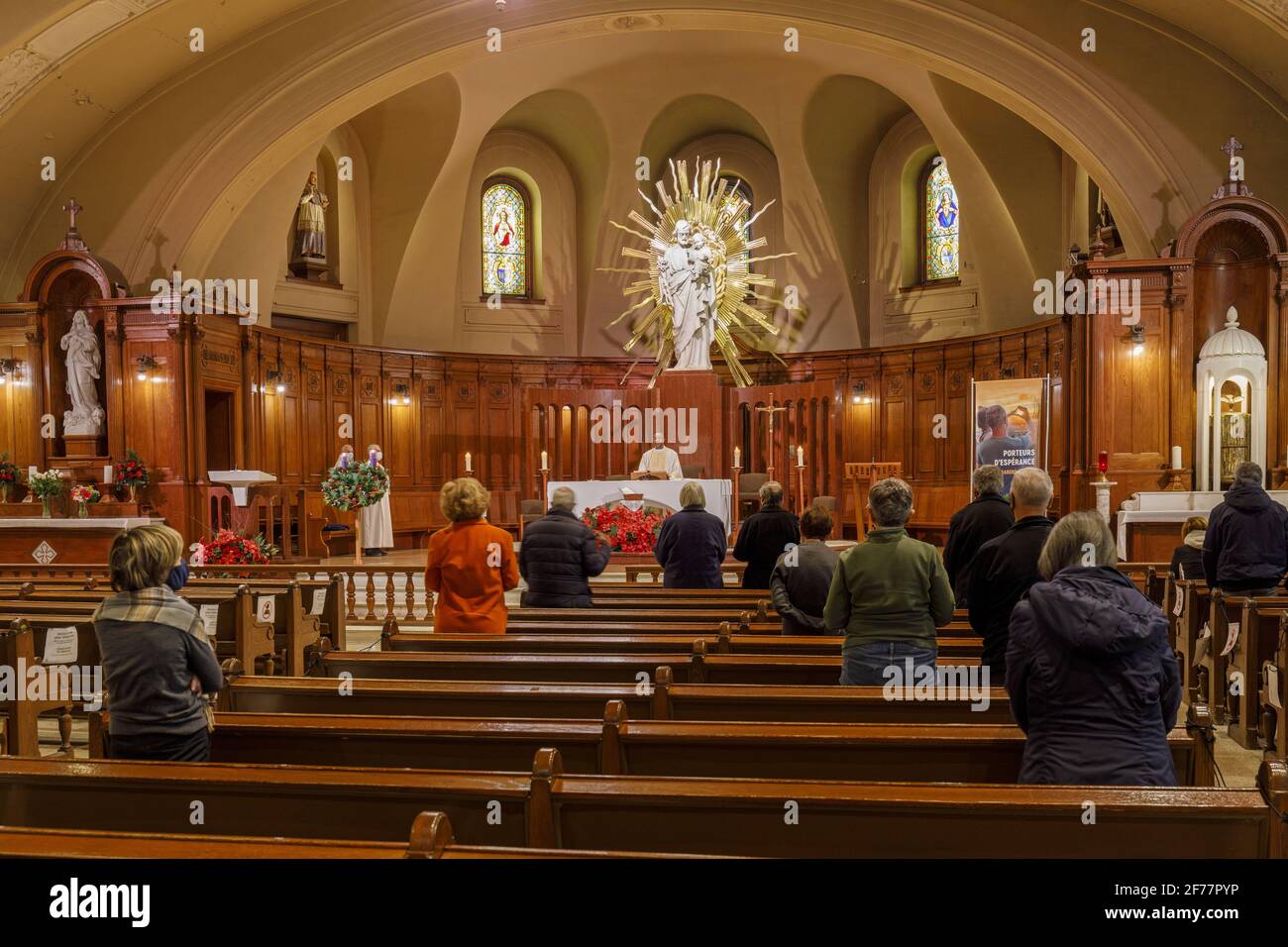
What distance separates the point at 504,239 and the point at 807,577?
15597mm

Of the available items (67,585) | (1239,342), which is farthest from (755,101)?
(67,585)

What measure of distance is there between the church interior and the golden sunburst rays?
13 centimetres

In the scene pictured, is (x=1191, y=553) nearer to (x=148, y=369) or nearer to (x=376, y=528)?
(x=376, y=528)

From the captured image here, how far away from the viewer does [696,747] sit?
122 inches

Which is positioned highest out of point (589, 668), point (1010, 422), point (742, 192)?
point (742, 192)

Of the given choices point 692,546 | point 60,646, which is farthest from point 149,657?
point 692,546

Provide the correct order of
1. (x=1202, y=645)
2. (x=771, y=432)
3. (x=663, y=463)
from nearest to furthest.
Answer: (x=1202, y=645), (x=663, y=463), (x=771, y=432)

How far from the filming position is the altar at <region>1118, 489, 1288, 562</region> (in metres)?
10.6

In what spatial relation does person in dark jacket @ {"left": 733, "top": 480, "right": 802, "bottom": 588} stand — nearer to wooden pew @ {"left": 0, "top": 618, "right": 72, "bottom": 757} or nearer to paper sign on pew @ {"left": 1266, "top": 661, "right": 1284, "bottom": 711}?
paper sign on pew @ {"left": 1266, "top": 661, "right": 1284, "bottom": 711}

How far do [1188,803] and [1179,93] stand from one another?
Result: 12395 millimetres

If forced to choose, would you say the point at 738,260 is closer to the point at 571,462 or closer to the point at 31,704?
the point at 571,462

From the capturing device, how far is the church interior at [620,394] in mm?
2840

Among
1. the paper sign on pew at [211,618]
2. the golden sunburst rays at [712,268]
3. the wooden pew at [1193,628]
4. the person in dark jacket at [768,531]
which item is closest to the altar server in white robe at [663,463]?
the golden sunburst rays at [712,268]
